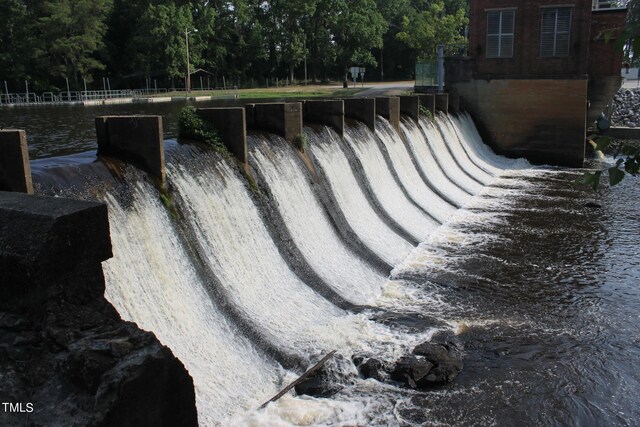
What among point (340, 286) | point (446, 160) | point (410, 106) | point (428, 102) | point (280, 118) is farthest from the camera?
point (428, 102)

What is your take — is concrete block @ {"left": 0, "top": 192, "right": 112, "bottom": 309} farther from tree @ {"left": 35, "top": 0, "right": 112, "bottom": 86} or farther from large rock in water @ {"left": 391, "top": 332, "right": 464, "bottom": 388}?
tree @ {"left": 35, "top": 0, "right": 112, "bottom": 86}

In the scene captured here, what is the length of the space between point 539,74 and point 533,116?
1.83 meters

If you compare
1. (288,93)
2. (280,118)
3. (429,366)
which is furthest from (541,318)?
(288,93)

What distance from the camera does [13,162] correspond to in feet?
22.5

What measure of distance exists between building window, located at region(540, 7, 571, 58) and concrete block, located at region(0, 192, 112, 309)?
2594cm

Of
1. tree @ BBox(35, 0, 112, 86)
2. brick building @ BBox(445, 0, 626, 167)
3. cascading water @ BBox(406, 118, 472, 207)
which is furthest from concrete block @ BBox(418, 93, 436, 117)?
tree @ BBox(35, 0, 112, 86)

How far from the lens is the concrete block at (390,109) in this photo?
19.2 m

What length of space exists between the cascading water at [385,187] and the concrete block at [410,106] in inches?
191

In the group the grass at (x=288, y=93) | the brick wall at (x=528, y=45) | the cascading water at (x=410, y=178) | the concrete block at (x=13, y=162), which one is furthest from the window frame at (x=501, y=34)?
the concrete block at (x=13, y=162)

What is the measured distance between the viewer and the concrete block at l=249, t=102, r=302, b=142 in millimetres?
13164

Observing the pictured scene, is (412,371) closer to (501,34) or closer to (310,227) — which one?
(310,227)

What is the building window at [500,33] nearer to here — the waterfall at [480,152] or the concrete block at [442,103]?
the waterfall at [480,152]

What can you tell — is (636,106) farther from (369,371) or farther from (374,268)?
(369,371)

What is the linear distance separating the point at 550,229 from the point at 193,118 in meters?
9.28
